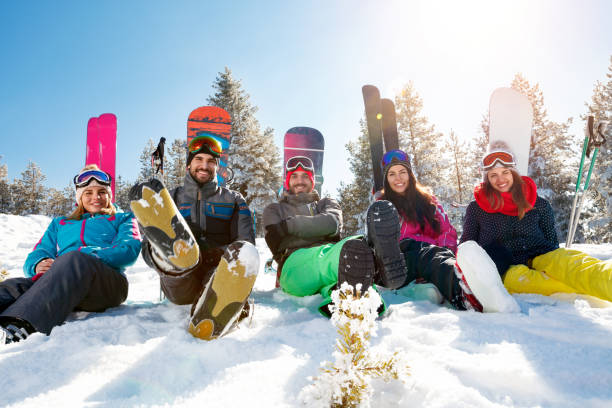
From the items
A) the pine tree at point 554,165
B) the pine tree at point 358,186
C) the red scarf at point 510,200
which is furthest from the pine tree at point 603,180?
the red scarf at point 510,200

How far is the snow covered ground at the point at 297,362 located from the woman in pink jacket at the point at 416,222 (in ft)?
2.33

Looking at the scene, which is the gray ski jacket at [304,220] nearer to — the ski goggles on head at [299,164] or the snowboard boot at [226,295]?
the ski goggles on head at [299,164]

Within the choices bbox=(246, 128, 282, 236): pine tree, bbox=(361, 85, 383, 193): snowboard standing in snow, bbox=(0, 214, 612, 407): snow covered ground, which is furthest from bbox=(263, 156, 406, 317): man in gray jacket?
bbox=(246, 128, 282, 236): pine tree

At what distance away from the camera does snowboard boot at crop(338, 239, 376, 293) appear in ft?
5.61

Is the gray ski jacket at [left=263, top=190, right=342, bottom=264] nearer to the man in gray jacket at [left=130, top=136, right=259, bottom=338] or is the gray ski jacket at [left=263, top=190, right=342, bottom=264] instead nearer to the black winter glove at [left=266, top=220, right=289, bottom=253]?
the black winter glove at [left=266, top=220, right=289, bottom=253]

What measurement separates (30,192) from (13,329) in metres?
45.5

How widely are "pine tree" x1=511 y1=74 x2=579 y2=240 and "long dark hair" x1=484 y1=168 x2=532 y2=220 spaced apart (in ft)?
46.7

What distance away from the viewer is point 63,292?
1.79 meters

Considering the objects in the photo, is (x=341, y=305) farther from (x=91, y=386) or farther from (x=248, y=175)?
(x=248, y=175)

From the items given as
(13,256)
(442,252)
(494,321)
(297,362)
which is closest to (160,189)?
(297,362)

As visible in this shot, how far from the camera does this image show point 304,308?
2244mm

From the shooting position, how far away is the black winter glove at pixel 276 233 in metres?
2.76

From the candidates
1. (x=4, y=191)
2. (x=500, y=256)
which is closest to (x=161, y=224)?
(x=500, y=256)

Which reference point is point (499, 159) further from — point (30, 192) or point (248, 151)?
point (30, 192)
